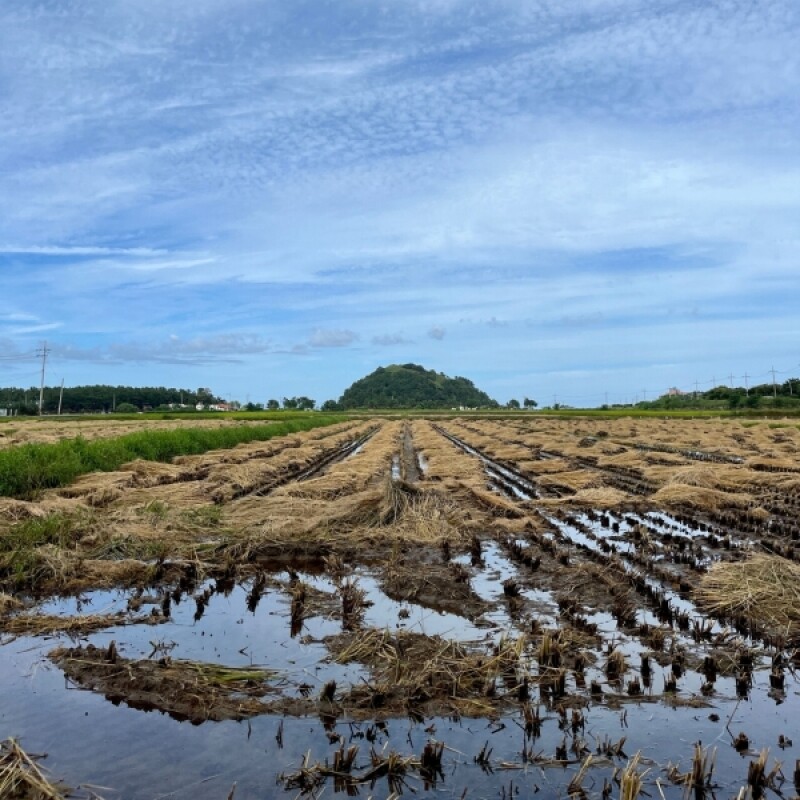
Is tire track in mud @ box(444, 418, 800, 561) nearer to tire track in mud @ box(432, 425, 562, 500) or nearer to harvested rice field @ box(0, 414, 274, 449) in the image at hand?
tire track in mud @ box(432, 425, 562, 500)

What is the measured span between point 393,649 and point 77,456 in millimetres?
11558

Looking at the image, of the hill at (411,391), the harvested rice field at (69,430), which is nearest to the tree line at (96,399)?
the hill at (411,391)

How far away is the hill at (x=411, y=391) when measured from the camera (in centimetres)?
12444

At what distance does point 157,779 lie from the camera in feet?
11.7

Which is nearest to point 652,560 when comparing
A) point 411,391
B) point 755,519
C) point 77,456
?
point 755,519

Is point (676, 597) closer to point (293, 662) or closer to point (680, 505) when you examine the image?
point (293, 662)

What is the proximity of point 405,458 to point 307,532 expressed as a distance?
12206 millimetres

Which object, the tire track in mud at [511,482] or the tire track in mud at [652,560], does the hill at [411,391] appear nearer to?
the tire track in mud at [511,482]

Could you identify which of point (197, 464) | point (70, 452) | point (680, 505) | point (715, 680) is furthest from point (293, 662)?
point (197, 464)

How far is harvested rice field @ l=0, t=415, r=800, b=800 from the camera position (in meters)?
3.60

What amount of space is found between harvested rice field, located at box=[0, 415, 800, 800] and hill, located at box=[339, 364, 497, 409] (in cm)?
10752

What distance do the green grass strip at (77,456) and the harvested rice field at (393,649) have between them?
6.18 feet

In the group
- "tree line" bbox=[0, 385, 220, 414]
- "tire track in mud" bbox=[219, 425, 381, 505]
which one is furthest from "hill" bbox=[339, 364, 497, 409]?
"tire track in mud" bbox=[219, 425, 381, 505]

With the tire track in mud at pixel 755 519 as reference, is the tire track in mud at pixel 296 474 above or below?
below
